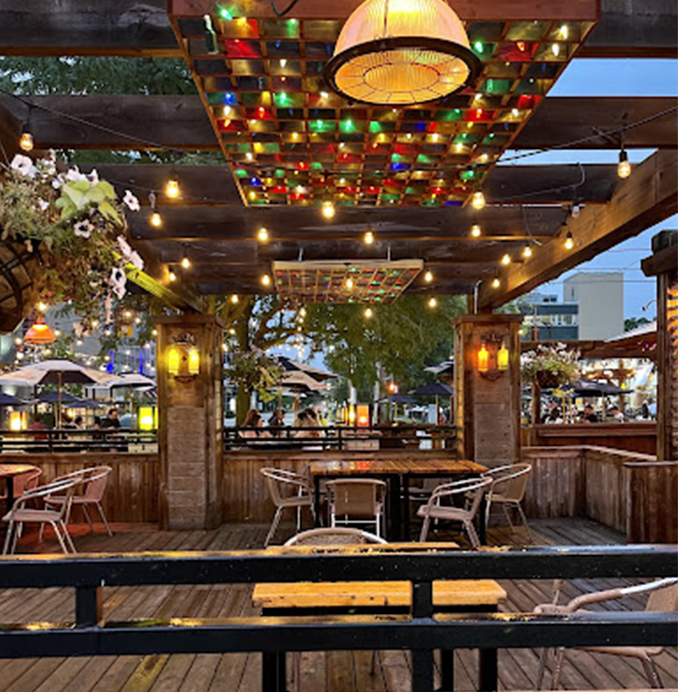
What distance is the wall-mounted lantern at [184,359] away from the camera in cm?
866

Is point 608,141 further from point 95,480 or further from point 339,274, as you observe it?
point 95,480

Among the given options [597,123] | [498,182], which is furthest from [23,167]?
[498,182]

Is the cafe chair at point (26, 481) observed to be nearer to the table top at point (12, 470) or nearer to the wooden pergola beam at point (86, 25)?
the table top at point (12, 470)

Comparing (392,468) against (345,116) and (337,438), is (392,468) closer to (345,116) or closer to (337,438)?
(337,438)

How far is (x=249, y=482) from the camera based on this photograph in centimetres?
920

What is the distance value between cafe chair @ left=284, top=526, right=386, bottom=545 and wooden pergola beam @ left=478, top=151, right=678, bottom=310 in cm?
291

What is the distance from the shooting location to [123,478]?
9078 mm

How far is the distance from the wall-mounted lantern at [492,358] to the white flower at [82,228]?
24.0 ft

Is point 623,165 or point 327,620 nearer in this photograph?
point 327,620

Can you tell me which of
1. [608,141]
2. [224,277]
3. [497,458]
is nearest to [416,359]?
[497,458]

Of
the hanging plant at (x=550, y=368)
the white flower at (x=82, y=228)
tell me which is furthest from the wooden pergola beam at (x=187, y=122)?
the hanging plant at (x=550, y=368)

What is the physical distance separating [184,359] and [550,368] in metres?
7.02

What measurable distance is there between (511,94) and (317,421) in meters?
11.1

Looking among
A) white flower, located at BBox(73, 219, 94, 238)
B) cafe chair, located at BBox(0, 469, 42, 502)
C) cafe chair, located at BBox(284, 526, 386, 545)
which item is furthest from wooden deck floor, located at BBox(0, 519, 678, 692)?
cafe chair, located at BBox(0, 469, 42, 502)
